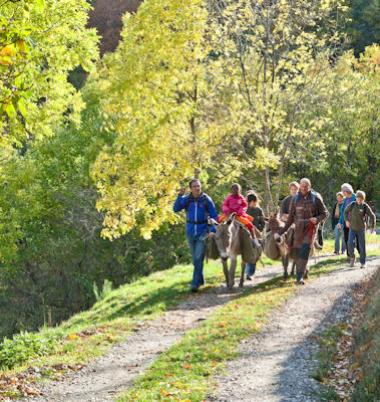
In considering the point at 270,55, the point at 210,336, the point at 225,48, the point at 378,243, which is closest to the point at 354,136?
the point at 378,243

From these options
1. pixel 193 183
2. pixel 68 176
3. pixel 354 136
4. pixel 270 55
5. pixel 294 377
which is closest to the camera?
pixel 294 377

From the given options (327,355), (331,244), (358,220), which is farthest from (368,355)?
(331,244)

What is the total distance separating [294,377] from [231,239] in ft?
19.0

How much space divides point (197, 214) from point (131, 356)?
179 inches

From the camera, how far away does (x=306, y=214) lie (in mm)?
13203

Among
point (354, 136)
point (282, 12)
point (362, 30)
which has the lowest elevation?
point (354, 136)

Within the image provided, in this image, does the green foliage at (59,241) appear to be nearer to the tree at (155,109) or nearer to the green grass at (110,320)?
the green grass at (110,320)

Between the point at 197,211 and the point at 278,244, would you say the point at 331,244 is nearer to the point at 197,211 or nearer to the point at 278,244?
the point at 278,244

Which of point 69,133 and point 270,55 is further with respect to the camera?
point 69,133

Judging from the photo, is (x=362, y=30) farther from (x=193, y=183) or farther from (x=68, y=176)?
(x=193, y=183)

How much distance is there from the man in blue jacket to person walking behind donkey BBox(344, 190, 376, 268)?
157 inches

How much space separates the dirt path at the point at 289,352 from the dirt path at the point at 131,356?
1.28 m

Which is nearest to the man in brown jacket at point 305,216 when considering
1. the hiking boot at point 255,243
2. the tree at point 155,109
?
the hiking boot at point 255,243

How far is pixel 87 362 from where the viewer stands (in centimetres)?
922
